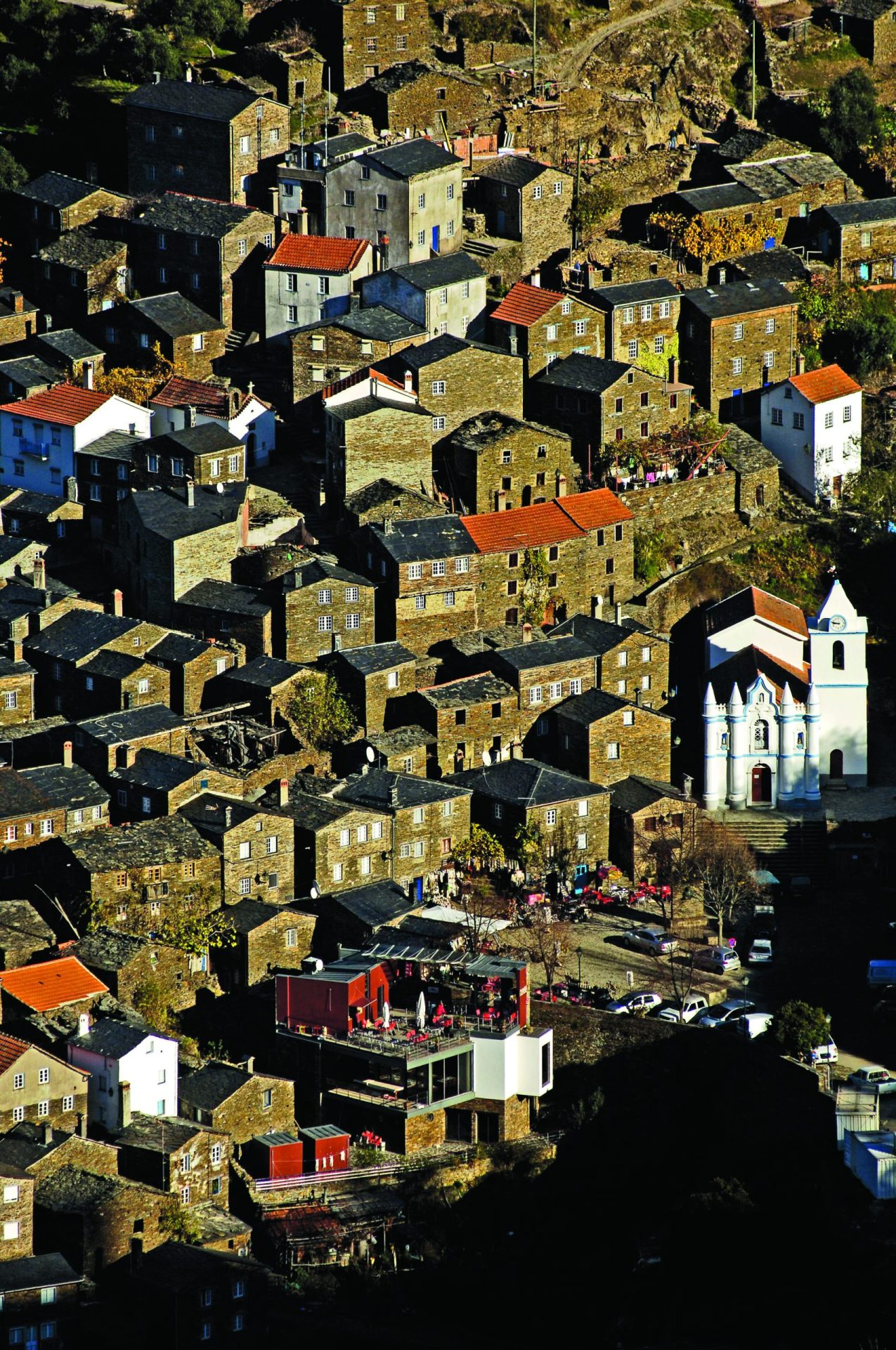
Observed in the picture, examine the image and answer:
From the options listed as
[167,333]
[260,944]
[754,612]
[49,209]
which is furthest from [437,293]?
[260,944]

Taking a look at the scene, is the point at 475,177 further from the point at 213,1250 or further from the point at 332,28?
the point at 213,1250

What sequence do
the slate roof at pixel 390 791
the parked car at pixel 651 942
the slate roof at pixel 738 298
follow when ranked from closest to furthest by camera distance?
the parked car at pixel 651 942 → the slate roof at pixel 390 791 → the slate roof at pixel 738 298

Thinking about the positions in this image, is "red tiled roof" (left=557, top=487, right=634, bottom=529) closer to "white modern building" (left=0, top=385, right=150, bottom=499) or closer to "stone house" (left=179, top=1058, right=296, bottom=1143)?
"white modern building" (left=0, top=385, right=150, bottom=499)

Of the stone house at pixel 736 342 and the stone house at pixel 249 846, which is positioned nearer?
the stone house at pixel 249 846

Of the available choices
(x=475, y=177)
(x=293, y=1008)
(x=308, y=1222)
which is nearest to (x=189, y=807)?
(x=293, y=1008)

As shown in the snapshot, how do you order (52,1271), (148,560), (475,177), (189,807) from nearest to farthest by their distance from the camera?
(52,1271) < (189,807) < (148,560) < (475,177)

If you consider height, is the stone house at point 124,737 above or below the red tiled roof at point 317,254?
below

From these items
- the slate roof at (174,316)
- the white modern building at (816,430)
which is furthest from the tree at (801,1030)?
the slate roof at (174,316)

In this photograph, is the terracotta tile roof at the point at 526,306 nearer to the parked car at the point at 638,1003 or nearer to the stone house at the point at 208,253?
the stone house at the point at 208,253
